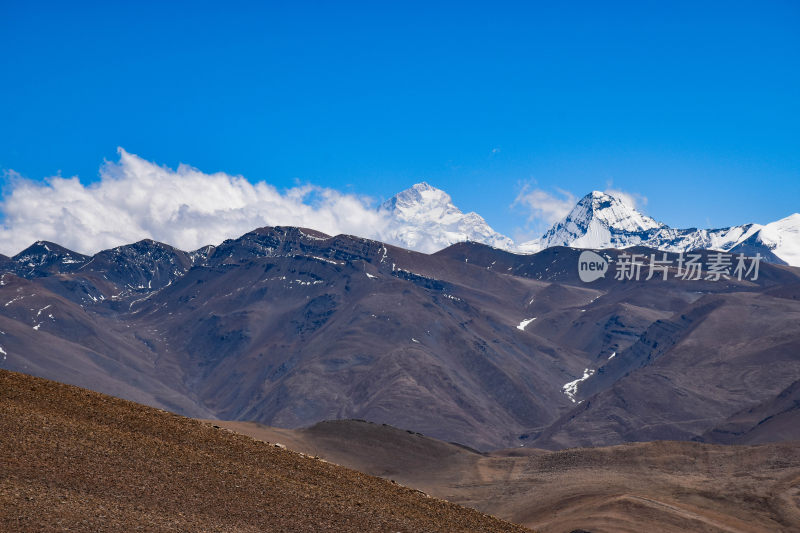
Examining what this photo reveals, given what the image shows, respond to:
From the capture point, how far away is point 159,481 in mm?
28328

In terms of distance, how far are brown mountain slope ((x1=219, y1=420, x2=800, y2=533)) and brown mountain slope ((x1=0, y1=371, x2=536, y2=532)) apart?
51.8m

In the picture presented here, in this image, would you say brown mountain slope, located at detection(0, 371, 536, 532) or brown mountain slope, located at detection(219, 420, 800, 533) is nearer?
brown mountain slope, located at detection(0, 371, 536, 532)

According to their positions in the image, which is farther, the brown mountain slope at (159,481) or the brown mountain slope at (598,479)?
the brown mountain slope at (598,479)

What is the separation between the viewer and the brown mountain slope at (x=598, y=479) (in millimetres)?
84688

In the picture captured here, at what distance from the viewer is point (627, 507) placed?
8400 cm

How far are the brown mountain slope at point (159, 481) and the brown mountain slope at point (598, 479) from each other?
2040 inches

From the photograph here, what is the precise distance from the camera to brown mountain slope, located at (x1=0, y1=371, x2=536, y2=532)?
83.7ft

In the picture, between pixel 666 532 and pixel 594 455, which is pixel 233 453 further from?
pixel 594 455

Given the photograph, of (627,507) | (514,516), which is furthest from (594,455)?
(627,507)

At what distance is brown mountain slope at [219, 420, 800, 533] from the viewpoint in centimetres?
8469

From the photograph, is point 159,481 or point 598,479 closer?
point 159,481

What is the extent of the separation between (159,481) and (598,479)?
90.0 metres

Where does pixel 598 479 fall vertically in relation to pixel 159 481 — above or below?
above

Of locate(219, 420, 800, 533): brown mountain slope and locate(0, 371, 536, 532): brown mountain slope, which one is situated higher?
locate(219, 420, 800, 533): brown mountain slope
